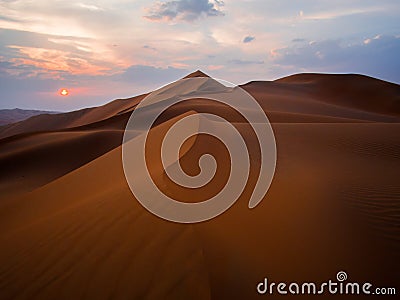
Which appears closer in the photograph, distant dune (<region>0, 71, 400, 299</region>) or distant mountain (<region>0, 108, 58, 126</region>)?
distant dune (<region>0, 71, 400, 299</region>)

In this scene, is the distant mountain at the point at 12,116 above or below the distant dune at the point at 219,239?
above

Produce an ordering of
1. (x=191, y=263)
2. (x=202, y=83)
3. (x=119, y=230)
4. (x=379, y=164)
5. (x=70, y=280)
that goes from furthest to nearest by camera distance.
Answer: (x=202, y=83) → (x=379, y=164) → (x=119, y=230) → (x=70, y=280) → (x=191, y=263)

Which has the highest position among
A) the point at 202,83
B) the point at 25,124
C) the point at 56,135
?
the point at 202,83

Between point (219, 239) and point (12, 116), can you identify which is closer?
point (219, 239)

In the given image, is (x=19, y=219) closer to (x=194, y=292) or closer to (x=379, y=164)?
(x=194, y=292)

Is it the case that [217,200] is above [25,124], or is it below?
below

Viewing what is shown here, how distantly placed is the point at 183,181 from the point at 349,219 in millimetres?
2164

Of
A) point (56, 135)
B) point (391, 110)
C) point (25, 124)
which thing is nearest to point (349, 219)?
point (56, 135)

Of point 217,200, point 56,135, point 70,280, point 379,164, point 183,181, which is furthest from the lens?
point 56,135

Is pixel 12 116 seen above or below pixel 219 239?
above

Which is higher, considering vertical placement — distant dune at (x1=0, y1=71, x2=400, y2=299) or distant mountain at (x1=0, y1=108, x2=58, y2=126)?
distant mountain at (x1=0, y1=108, x2=58, y2=126)

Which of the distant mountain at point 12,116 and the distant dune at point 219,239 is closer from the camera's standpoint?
the distant dune at point 219,239

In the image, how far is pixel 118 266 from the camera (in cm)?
269

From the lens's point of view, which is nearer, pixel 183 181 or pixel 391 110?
pixel 183 181
